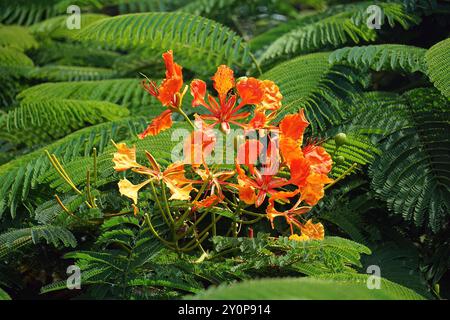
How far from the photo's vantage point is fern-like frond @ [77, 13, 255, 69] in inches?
104

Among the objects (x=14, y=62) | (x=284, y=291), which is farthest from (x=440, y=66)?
(x=14, y=62)

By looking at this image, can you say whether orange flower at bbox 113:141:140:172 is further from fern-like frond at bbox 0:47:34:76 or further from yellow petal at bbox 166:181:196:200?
fern-like frond at bbox 0:47:34:76

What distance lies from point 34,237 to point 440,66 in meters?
1.28

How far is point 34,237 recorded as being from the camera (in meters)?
1.71

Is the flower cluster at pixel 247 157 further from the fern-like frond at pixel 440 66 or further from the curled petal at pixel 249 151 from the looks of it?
the fern-like frond at pixel 440 66

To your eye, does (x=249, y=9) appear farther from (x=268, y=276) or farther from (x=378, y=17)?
(x=268, y=276)

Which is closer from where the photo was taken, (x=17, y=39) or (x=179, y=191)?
(x=179, y=191)

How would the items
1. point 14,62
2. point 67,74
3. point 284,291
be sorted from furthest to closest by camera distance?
point 14,62 → point 67,74 → point 284,291

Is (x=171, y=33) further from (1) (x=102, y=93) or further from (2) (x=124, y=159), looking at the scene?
(2) (x=124, y=159)

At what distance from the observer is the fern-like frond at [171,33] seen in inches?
104

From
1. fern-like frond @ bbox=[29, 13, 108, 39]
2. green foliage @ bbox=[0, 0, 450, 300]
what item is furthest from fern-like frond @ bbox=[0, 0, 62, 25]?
green foliage @ bbox=[0, 0, 450, 300]

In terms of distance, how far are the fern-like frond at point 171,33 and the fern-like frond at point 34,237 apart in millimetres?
1044
